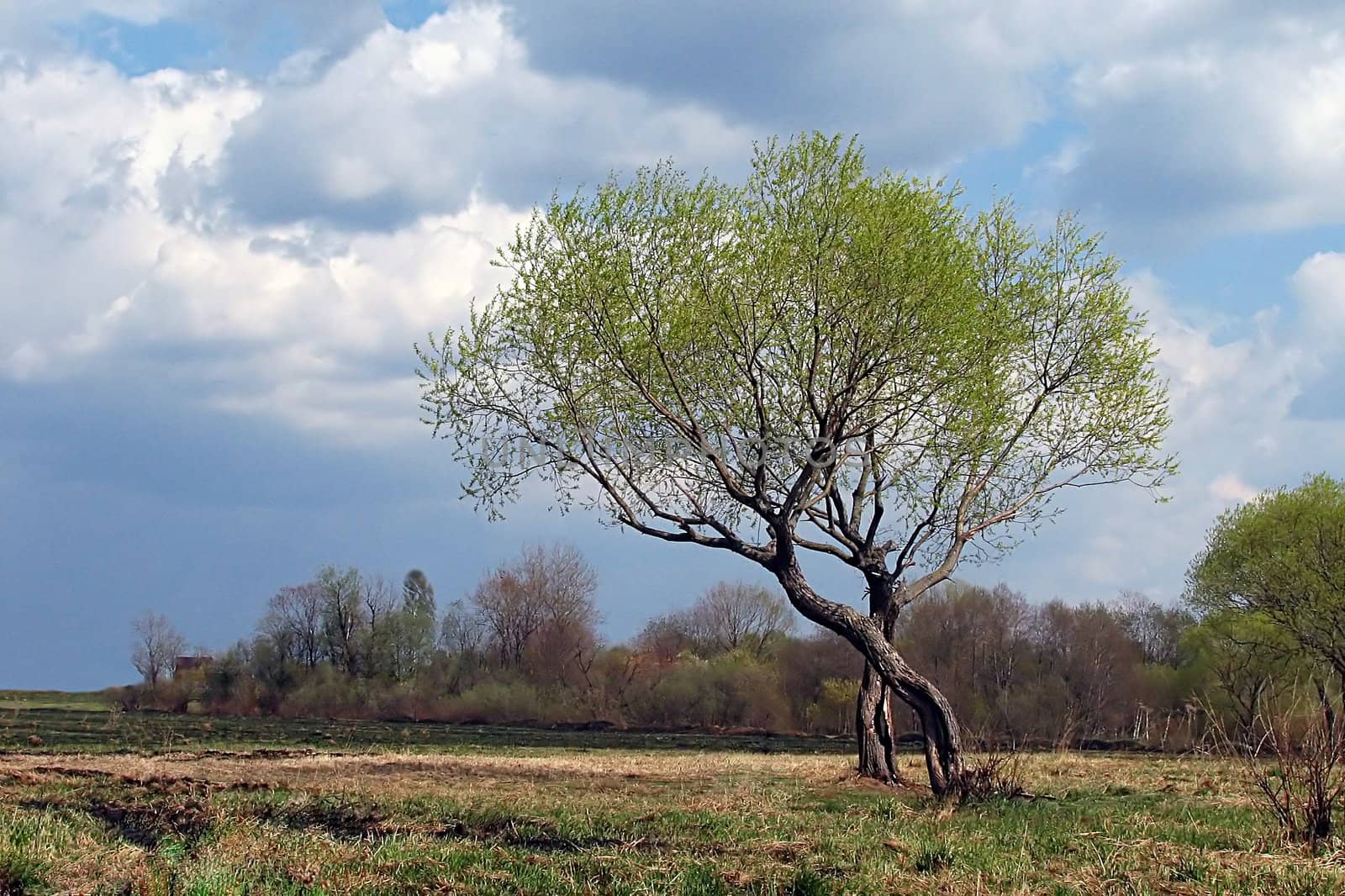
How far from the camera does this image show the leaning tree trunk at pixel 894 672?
17703 mm

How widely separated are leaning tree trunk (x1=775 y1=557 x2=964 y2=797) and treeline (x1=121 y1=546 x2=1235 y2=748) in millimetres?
31063

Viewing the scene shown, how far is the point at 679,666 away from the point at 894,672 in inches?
2285

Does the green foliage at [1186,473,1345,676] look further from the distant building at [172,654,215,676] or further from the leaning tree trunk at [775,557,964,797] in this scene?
the distant building at [172,654,215,676]

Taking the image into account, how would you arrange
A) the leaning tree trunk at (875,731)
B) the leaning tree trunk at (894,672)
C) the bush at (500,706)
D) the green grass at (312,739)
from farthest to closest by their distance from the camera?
the bush at (500,706) < the green grass at (312,739) < the leaning tree trunk at (875,731) < the leaning tree trunk at (894,672)

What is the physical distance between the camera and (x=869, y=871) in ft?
31.3

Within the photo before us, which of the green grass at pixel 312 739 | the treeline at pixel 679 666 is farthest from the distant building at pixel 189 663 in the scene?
the green grass at pixel 312 739

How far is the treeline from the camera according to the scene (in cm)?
6081

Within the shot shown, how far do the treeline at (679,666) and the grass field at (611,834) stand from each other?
107ft

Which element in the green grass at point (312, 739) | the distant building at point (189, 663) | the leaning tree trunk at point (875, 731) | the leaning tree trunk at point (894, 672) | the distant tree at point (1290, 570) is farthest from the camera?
the distant building at point (189, 663)

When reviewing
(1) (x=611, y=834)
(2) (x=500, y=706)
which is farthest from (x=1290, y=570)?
(2) (x=500, y=706)

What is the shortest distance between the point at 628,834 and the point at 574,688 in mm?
69762

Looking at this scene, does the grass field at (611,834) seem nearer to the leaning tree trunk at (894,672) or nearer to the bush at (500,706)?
the leaning tree trunk at (894,672)

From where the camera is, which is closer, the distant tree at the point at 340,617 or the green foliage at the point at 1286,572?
the green foliage at the point at 1286,572

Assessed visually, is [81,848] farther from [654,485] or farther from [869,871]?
[654,485]
